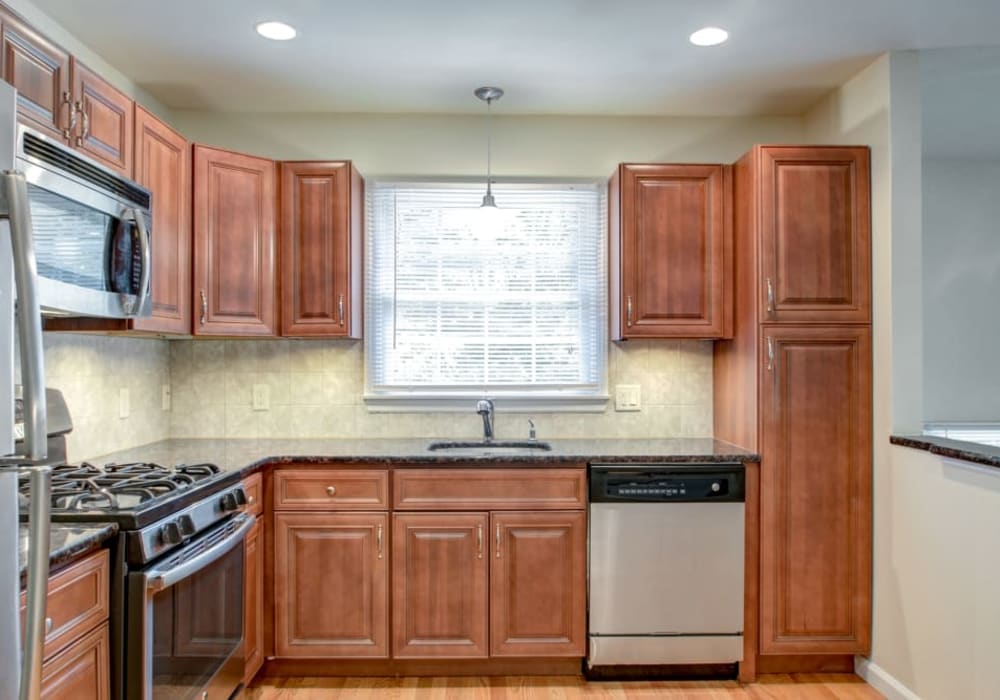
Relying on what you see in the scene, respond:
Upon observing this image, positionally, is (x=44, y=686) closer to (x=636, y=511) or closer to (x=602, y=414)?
(x=636, y=511)

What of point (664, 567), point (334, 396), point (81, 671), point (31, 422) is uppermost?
point (31, 422)

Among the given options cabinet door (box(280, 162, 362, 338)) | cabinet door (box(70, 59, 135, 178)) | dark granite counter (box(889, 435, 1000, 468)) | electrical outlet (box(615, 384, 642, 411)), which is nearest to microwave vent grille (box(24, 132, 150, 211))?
cabinet door (box(70, 59, 135, 178))

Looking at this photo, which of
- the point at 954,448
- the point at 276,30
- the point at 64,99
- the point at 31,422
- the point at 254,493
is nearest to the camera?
the point at 31,422

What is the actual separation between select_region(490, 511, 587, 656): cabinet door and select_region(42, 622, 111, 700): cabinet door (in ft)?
4.76

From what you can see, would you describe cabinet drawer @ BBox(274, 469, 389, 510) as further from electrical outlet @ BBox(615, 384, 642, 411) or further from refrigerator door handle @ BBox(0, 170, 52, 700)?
refrigerator door handle @ BBox(0, 170, 52, 700)

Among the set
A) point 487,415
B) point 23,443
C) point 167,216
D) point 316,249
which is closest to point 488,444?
point 487,415

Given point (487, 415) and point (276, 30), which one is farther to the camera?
point (487, 415)

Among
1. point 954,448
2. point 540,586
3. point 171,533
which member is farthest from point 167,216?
point 954,448

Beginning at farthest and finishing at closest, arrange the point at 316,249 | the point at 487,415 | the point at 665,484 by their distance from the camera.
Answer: the point at 487,415 < the point at 316,249 < the point at 665,484

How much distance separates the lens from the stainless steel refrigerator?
0.99 meters

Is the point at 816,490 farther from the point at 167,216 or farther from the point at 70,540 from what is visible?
the point at 167,216

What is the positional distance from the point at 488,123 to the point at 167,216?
5.22 feet

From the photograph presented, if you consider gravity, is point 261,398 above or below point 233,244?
below

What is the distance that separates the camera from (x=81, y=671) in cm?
154
